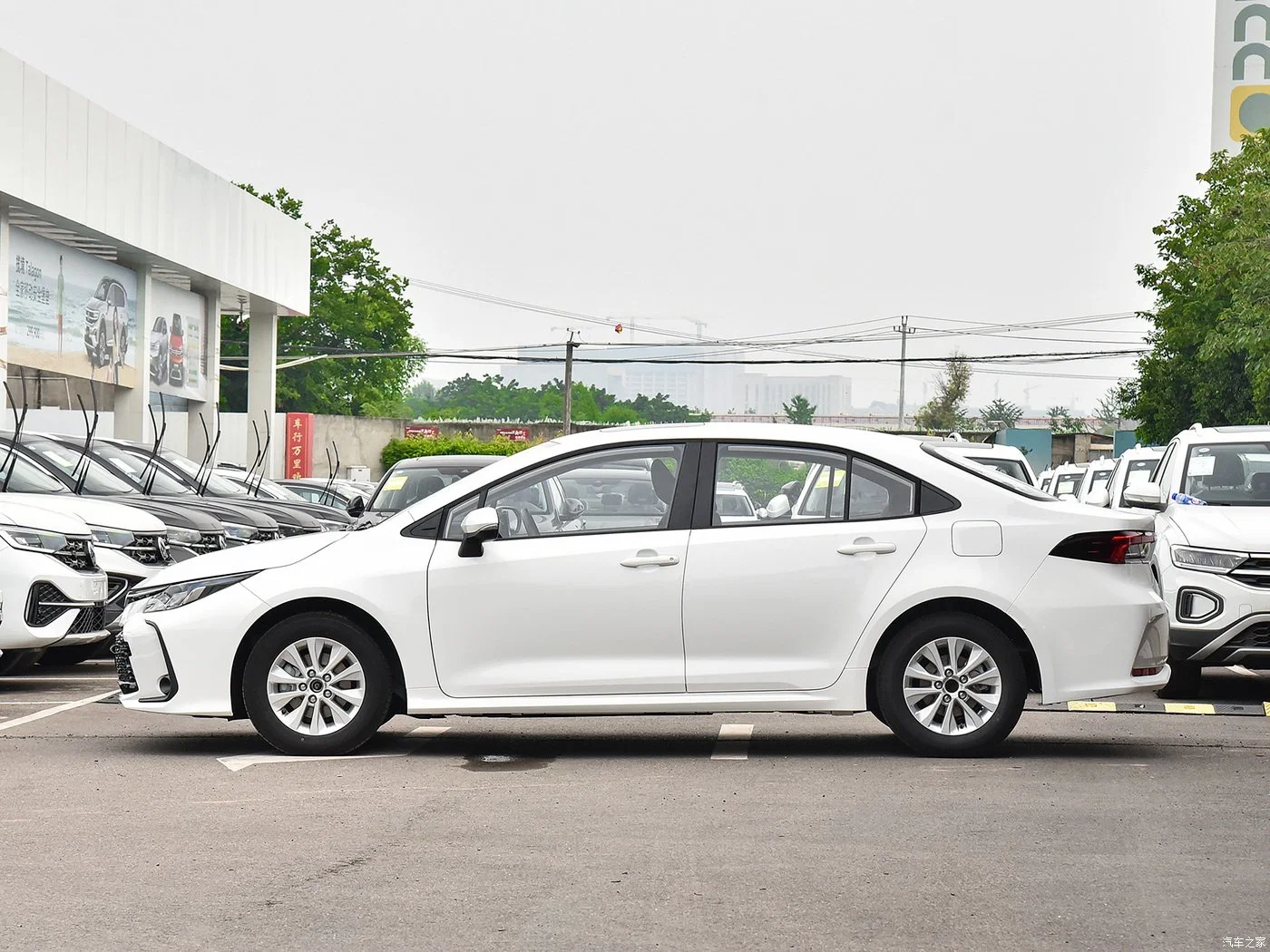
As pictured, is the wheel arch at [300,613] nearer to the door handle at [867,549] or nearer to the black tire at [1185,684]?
the door handle at [867,549]

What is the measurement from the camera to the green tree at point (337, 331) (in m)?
77.2

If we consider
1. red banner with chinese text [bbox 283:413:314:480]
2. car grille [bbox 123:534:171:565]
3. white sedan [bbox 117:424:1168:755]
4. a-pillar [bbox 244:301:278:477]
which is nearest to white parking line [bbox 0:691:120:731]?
car grille [bbox 123:534:171:565]

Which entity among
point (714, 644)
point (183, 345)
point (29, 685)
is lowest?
point (29, 685)

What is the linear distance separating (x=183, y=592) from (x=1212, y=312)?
4109 cm

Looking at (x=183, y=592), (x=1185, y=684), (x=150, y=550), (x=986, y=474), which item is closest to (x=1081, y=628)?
(x=986, y=474)

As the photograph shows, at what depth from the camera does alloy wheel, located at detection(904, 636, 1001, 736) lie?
326 inches

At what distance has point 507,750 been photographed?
348 inches

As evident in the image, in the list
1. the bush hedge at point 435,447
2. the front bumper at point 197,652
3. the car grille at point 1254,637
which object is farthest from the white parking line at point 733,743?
the bush hedge at point 435,447

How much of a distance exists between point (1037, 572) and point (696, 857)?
291 cm

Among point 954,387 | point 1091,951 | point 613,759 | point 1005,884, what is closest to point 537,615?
point 613,759

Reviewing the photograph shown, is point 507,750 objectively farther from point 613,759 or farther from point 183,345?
point 183,345

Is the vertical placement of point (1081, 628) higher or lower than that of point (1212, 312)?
lower

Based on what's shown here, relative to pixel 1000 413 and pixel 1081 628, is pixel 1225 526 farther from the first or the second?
pixel 1000 413

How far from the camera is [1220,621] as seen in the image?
10461 mm
